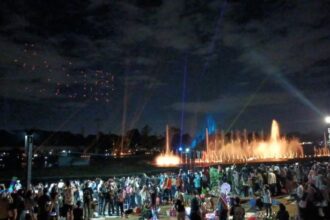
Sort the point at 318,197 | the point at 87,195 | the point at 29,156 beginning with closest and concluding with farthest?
the point at 318,197, the point at 29,156, the point at 87,195

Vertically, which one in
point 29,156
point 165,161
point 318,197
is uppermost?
point 165,161

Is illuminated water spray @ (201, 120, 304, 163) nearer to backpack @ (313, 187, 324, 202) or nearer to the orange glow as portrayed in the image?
the orange glow

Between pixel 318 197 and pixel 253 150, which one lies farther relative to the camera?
pixel 253 150

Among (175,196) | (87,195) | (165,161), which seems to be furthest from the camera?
(165,161)

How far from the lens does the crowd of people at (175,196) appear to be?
14109 millimetres

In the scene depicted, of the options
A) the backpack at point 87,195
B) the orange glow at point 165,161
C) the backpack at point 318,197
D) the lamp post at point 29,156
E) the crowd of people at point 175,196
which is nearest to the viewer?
the backpack at point 318,197

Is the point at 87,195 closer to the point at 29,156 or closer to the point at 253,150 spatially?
the point at 29,156

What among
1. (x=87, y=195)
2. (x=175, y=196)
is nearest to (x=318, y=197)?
(x=175, y=196)

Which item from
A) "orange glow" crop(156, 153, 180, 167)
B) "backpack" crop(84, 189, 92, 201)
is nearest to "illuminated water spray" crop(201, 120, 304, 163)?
"orange glow" crop(156, 153, 180, 167)

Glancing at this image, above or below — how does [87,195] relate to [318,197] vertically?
below

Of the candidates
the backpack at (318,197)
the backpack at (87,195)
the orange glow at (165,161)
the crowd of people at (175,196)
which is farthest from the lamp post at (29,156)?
the orange glow at (165,161)

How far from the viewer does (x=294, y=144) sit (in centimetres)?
9950

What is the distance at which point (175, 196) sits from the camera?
22.9 m

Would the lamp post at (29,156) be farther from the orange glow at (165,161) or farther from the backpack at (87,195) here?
the orange glow at (165,161)
